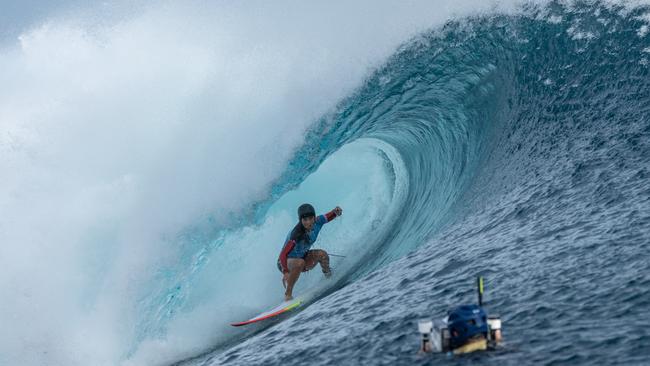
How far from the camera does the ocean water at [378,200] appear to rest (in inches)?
263

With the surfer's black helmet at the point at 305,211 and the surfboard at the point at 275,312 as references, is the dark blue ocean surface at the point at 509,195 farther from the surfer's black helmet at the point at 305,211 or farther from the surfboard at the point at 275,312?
the surfer's black helmet at the point at 305,211

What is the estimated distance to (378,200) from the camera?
47.6 ft

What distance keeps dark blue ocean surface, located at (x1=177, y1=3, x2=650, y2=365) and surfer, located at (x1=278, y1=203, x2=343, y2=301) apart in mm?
713

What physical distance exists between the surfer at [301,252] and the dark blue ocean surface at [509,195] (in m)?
0.71

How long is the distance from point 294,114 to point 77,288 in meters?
4.55

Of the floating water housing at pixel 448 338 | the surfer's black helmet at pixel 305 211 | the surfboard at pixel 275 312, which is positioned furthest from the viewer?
the surfer's black helmet at pixel 305 211

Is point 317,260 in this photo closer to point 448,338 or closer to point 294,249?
point 294,249

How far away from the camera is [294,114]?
13.5 meters

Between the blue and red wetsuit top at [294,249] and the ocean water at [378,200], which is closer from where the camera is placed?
the ocean water at [378,200]

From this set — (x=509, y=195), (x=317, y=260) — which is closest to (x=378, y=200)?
(x=317, y=260)

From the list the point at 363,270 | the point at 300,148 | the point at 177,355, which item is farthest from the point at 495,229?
the point at 300,148

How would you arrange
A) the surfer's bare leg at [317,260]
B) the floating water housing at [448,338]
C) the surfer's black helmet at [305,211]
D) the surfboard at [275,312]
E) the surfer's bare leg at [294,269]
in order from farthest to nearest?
1. the surfer's bare leg at [317,260]
2. the surfer's bare leg at [294,269]
3. the surfer's black helmet at [305,211]
4. the surfboard at [275,312]
5. the floating water housing at [448,338]

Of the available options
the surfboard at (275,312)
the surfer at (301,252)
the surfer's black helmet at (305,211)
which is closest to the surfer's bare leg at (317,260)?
the surfer at (301,252)

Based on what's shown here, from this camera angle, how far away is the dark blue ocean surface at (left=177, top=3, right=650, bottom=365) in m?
5.70
